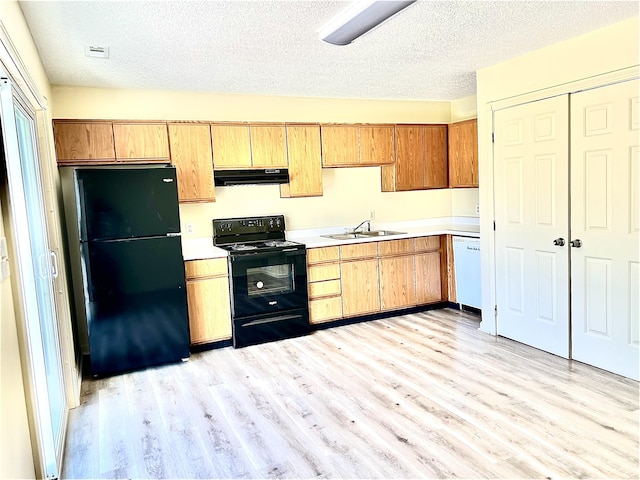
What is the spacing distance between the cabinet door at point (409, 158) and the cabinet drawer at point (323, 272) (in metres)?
1.24

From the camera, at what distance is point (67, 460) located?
253 cm

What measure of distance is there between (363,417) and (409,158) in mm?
3219

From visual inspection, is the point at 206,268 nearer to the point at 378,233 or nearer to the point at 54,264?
the point at 54,264

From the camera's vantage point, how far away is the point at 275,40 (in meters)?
3.02

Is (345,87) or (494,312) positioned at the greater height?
(345,87)

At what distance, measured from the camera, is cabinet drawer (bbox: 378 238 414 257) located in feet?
16.1

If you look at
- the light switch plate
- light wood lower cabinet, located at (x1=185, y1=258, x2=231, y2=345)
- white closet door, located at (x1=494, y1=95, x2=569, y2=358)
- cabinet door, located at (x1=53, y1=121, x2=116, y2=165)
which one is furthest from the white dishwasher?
the light switch plate

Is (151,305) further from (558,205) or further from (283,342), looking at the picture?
(558,205)

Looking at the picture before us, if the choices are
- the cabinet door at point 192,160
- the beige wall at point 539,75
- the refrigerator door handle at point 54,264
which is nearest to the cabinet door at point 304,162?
the cabinet door at point 192,160

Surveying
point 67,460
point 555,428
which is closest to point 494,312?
point 555,428

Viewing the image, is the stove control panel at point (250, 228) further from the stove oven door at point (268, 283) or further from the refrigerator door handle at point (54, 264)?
the refrigerator door handle at point (54, 264)

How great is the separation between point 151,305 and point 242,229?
1282mm

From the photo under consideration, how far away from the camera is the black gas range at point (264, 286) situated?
4223 mm

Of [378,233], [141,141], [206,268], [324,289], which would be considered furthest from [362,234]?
[141,141]
